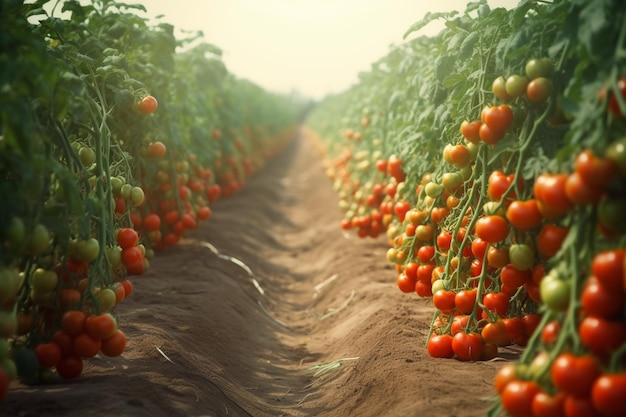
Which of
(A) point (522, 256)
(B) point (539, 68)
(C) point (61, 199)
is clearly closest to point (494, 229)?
(A) point (522, 256)

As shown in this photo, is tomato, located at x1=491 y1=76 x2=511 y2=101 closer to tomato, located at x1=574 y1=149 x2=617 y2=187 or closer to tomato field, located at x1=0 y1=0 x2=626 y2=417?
tomato field, located at x1=0 y1=0 x2=626 y2=417

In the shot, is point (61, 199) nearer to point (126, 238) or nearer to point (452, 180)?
point (126, 238)

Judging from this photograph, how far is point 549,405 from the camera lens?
7.07 ft

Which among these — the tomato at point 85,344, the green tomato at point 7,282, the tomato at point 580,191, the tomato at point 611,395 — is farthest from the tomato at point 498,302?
the green tomato at point 7,282

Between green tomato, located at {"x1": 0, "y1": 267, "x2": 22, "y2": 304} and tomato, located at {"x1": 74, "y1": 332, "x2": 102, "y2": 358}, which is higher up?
green tomato, located at {"x1": 0, "y1": 267, "x2": 22, "y2": 304}

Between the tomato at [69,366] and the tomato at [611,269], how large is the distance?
2.40m

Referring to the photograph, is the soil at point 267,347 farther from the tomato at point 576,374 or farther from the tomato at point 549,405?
the tomato at point 576,374

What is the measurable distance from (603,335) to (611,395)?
21 cm

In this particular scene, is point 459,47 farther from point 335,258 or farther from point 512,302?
point 335,258

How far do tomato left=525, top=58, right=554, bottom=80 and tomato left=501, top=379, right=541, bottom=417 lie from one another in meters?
1.48

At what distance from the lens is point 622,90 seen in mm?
2211

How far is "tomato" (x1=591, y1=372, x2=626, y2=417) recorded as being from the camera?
195cm

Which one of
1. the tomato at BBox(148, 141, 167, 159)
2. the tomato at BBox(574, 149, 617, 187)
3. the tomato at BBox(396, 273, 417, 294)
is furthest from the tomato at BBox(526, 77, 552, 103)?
the tomato at BBox(148, 141, 167, 159)

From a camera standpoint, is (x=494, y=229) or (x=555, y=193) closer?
(x=555, y=193)
